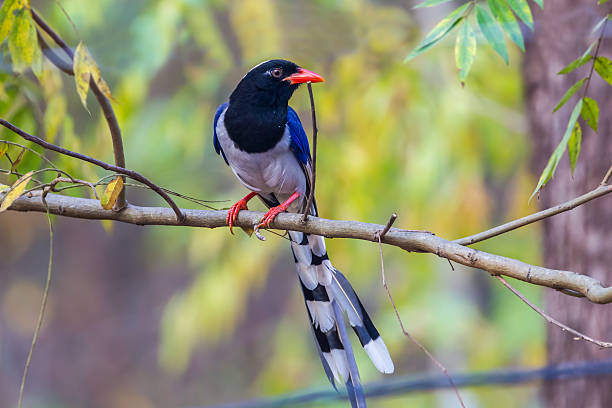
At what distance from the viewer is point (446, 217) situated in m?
5.87

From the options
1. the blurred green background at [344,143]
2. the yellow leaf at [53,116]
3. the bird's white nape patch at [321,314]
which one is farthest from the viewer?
the blurred green background at [344,143]

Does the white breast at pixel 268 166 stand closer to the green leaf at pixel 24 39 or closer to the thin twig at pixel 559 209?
the green leaf at pixel 24 39

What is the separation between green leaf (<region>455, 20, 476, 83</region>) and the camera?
2.08 m

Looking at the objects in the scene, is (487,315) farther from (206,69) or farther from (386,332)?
(206,69)

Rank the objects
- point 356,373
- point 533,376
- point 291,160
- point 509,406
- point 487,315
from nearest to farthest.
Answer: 1. point 533,376
2. point 356,373
3. point 291,160
4. point 509,406
5. point 487,315

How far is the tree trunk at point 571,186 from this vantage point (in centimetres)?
383

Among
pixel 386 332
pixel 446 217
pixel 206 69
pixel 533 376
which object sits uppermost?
pixel 206 69

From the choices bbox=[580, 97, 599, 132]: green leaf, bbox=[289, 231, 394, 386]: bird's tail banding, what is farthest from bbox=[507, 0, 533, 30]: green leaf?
bbox=[289, 231, 394, 386]: bird's tail banding

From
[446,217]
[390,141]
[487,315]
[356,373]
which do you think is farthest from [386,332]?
[356,373]

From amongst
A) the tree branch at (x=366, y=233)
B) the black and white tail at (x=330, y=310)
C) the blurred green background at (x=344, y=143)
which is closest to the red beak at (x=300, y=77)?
the black and white tail at (x=330, y=310)

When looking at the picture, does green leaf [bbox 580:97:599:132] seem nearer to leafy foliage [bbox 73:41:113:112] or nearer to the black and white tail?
the black and white tail

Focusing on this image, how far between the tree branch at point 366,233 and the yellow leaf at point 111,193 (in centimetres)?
22

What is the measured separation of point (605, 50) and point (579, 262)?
123cm

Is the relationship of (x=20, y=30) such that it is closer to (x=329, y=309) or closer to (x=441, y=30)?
(x=441, y=30)
